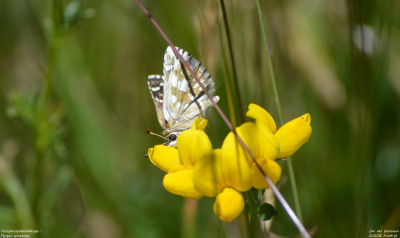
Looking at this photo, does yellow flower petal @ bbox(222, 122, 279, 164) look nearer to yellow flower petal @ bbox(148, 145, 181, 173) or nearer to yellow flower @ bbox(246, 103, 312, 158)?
yellow flower @ bbox(246, 103, 312, 158)

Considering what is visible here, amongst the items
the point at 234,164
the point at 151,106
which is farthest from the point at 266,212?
the point at 151,106

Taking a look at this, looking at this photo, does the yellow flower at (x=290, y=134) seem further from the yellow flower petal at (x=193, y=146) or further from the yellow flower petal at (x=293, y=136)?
the yellow flower petal at (x=193, y=146)

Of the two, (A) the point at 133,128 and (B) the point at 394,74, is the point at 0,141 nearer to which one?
(A) the point at 133,128

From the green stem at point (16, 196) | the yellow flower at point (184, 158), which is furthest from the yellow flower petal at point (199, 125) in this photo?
the green stem at point (16, 196)

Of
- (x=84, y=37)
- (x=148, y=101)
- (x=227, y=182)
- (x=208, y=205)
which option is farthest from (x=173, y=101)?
(x=84, y=37)

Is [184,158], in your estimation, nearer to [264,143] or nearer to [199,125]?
[199,125]
